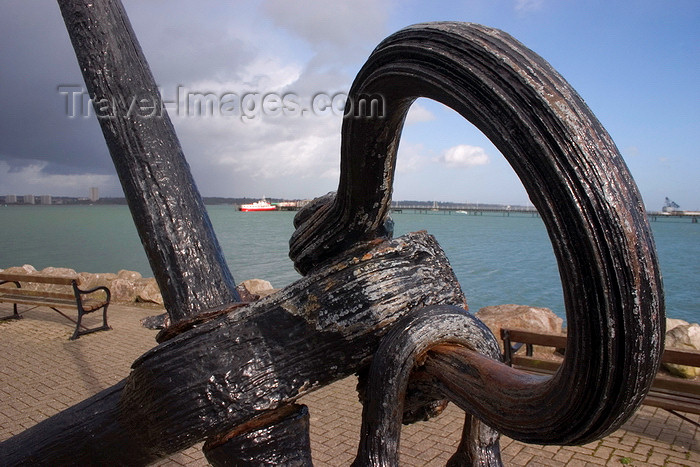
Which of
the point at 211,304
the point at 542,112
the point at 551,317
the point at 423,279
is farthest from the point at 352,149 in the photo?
the point at 551,317

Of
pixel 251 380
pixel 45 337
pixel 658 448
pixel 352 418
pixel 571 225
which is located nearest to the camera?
pixel 571 225

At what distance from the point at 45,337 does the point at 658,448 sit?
10444 millimetres

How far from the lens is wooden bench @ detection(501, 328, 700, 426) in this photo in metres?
5.03

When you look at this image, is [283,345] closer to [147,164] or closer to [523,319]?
[147,164]

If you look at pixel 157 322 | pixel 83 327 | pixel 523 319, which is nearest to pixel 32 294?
pixel 83 327

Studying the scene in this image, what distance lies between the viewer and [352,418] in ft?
20.6

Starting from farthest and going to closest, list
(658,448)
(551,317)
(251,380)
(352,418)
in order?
1. (551,317)
2. (352,418)
3. (658,448)
4. (251,380)

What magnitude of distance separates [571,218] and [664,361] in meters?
5.92

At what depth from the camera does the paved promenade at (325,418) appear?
16.9 feet

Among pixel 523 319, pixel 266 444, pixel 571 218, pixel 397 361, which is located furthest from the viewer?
pixel 523 319

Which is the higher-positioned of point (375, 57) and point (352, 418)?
point (375, 57)

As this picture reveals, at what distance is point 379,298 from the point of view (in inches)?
51.3

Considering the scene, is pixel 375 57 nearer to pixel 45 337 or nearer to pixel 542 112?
pixel 542 112

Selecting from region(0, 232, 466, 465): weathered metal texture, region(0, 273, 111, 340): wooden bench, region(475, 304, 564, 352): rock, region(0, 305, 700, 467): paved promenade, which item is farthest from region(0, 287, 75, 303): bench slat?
region(0, 232, 466, 465): weathered metal texture
